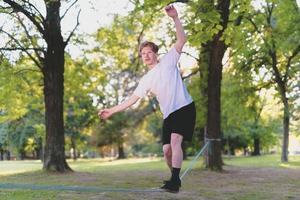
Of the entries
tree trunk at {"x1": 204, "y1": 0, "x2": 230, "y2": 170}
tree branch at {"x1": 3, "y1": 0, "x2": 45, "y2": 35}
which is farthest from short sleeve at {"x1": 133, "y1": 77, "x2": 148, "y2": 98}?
tree trunk at {"x1": 204, "y1": 0, "x2": 230, "y2": 170}

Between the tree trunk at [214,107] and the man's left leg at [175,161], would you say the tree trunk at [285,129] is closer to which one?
the tree trunk at [214,107]

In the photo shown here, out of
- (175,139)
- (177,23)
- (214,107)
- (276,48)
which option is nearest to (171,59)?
(177,23)

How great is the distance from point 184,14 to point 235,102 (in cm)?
767

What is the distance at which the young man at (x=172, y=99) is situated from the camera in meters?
6.54

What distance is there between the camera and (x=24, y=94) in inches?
1052

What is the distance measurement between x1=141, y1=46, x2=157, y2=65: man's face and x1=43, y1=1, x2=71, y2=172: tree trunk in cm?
1415

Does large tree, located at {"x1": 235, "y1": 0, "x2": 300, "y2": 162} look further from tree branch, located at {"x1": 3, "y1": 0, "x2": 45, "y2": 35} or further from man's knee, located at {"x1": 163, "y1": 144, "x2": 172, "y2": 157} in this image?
man's knee, located at {"x1": 163, "y1": 144, "x2": 172, "y2": 157}

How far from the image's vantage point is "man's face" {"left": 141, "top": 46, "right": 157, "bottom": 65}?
6.61 m

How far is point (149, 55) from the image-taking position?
6652 mm

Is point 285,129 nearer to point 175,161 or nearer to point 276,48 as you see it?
point 276,48

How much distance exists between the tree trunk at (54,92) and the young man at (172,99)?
14076 millimetres

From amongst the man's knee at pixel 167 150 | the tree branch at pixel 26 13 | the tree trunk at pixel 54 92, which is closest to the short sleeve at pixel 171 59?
the man's knee at pixel 167 150

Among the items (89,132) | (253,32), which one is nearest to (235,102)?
(253,32)

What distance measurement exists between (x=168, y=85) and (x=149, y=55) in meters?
0.47
